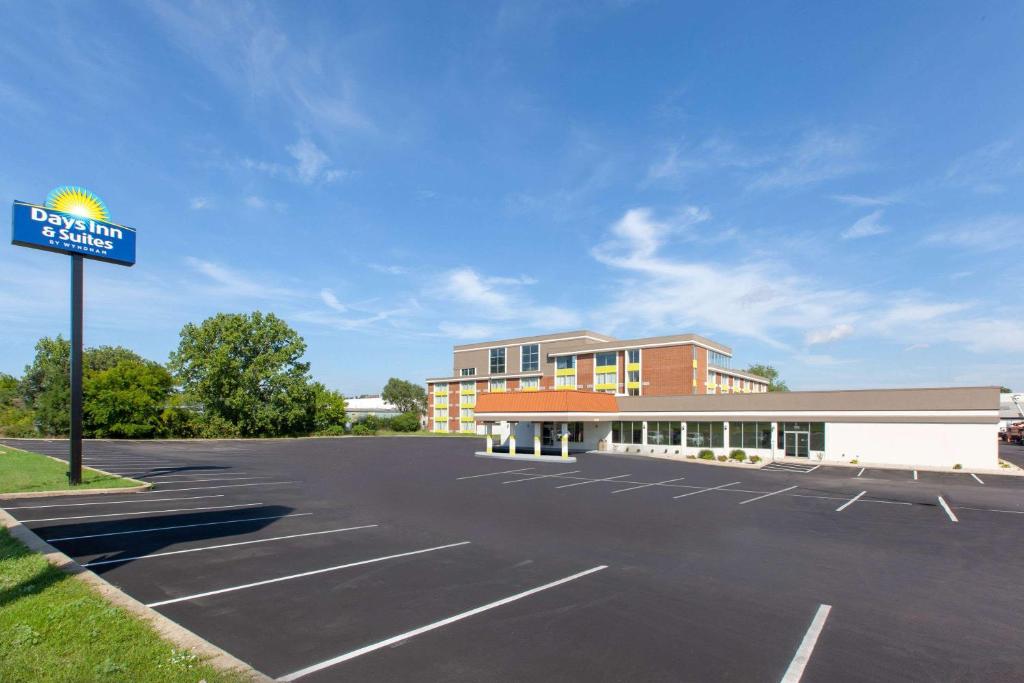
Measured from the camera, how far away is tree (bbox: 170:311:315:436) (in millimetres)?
57344

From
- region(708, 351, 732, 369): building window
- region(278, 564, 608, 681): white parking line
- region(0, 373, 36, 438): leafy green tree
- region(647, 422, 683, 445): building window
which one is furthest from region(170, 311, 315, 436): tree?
region(278, 564, 608, 681): white parking line

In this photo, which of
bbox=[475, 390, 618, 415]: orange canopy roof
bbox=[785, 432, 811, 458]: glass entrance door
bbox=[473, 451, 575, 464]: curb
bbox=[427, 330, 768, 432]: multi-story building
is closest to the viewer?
bbox=[473, 451, 575, 464]: curb

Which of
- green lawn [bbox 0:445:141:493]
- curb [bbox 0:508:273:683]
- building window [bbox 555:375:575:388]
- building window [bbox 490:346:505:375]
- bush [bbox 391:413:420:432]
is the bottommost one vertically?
bush [bbox 391:413:420:432]

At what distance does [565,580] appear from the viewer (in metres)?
8.88

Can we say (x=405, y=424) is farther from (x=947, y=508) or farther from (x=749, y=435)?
(x=947, y=508)

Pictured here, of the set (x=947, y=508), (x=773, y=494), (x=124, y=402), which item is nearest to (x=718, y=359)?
(x=773, y=494)

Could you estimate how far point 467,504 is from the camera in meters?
16.7

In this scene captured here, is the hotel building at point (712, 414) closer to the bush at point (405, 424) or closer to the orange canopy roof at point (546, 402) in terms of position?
the orange canopy roof at point (546, 402)

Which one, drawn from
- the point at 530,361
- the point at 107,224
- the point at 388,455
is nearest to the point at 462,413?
the point at 530,361

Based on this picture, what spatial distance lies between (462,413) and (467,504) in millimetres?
63831

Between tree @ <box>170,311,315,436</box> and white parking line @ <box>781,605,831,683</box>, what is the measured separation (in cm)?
5901

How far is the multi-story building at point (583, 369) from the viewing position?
5431cm

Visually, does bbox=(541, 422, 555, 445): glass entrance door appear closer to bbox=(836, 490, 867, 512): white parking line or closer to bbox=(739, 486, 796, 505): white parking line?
bbox=(739, 486, 796, 505): white parking line

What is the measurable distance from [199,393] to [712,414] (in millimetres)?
49451
